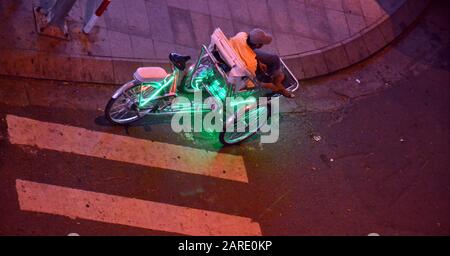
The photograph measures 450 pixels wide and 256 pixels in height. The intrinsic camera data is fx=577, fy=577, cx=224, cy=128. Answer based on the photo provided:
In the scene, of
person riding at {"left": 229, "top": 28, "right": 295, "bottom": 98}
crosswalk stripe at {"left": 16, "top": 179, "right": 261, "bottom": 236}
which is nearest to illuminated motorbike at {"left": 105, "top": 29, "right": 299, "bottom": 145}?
person riding at {"left": 229, "top": 28, "right": 295, "bottom": 98}

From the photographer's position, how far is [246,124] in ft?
27.2

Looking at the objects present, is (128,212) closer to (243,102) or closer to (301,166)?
(243,102)

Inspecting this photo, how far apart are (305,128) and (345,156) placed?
0.75m

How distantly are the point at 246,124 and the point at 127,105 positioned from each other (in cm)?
175

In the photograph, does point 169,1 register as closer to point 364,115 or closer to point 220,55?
point 220,55

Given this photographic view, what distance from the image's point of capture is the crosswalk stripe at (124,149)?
734 cm

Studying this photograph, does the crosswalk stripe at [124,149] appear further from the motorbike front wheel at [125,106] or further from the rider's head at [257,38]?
the rider's head at [257,38]

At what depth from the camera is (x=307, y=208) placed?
795 centimetres

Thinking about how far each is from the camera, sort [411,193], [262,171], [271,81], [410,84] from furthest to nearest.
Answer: [410,84]
[411,193]
[262,171]
[271,81]

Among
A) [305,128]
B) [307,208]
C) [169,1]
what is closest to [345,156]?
[305,128]

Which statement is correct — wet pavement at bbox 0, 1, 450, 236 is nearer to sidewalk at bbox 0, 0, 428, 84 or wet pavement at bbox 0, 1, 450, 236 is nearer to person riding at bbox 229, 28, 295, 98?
sidewalk at bbox 0, 0, 428, 84

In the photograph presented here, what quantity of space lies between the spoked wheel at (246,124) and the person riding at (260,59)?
0.59 meters

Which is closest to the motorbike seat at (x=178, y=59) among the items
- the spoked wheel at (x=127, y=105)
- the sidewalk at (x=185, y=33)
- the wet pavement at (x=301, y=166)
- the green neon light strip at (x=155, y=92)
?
the green neon light strip at (x=155, y=92)
